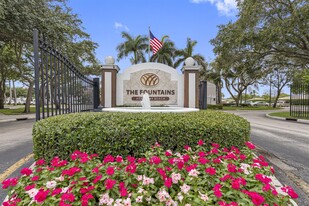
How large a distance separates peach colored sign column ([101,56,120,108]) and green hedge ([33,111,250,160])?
7260 millimetres

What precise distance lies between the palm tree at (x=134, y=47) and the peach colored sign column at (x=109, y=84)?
45.6 feet

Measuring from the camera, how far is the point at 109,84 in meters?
10.7

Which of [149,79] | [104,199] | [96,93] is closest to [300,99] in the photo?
[149,79]

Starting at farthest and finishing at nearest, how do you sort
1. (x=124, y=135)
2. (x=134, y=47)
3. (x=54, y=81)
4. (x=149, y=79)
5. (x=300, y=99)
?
(x=134, y=47) → (x=300, y=99) → (x=149, y=79) → (x=54, y=81) → (x=124, y=135)

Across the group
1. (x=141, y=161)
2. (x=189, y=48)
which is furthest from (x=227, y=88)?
(x=141, y=161)

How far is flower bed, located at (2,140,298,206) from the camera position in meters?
1.65

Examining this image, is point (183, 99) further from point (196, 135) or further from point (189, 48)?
point (189, 48)

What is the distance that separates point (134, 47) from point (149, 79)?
14.6 metres

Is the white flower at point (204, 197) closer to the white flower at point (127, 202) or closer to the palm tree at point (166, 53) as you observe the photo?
the white flower at point (127, 202)

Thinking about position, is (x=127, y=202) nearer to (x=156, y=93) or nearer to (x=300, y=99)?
(x=156, y=93)

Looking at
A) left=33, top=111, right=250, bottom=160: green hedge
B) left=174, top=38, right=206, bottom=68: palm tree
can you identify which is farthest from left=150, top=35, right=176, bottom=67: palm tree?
left=33, top=111, right=250, bottom=160: green hedge

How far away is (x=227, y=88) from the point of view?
36.2m

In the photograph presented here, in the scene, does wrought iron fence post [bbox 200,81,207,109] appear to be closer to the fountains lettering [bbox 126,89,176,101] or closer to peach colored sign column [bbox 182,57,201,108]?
peach colored sign column [bbox 182,57,201,108]

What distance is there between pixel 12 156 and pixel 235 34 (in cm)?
1314
